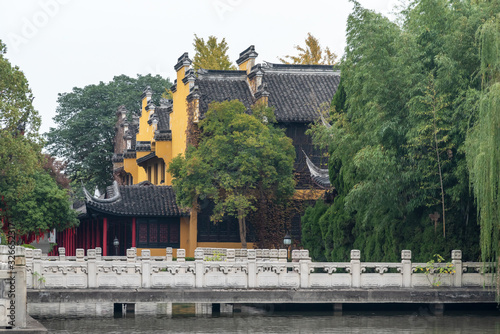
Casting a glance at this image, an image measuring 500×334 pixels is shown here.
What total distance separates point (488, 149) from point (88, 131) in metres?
37.4

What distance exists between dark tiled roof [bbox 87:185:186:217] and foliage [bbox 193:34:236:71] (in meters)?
16.6

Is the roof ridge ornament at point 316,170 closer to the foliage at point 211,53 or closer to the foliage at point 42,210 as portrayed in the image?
the foliage at point 42,210

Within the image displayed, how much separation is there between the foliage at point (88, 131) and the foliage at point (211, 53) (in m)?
5.13

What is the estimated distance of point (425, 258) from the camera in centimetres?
2447

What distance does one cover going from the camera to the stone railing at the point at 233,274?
22438 mm

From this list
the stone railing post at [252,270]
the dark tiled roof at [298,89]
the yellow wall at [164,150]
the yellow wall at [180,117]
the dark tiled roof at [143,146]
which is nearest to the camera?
the stone railing post at [252,270]

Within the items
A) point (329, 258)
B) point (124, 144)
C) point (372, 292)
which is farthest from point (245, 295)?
point (124, 144)

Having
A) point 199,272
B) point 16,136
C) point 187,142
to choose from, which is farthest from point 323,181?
point 199,272

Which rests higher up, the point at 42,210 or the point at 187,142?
the point at 187,142

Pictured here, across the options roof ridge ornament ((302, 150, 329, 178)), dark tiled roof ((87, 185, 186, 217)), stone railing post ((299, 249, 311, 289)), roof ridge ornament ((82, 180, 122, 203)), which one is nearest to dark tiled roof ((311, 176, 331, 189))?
roof ridge ornament ((302, 150, 329, 178))

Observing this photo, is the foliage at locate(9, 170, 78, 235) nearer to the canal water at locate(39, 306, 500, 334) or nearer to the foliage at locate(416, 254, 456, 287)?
the canal water at locate(39, 306, 500, 334)

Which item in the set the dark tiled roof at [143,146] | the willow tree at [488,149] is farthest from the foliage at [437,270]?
the dark tiled roof at [143,146]

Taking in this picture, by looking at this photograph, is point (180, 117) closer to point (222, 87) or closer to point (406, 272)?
point (222, 87)

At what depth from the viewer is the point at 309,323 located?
847 inches
